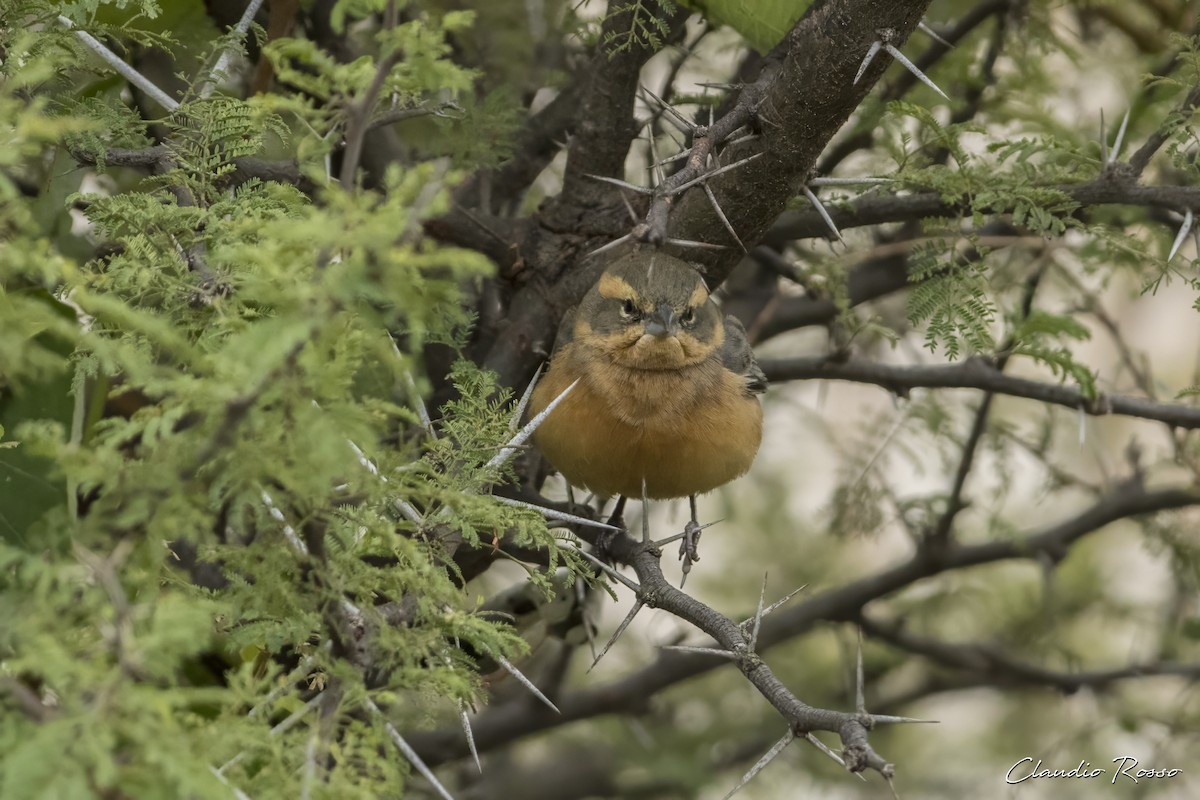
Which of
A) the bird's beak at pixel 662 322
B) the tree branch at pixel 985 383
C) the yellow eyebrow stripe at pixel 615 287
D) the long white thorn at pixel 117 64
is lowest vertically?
the long white thorn at pixel 117 64

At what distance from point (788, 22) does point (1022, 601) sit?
446 centimetres

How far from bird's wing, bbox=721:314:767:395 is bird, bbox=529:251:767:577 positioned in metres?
0.17

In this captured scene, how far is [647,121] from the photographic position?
394cm

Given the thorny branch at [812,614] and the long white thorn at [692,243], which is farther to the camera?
the thorny branch at [812,614]

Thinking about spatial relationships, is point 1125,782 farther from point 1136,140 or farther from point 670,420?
point 670,420

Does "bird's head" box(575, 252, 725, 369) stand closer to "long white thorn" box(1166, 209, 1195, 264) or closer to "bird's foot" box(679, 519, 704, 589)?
"bird's foot" box(679, 519, 704, 589)

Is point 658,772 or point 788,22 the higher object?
point 788,22

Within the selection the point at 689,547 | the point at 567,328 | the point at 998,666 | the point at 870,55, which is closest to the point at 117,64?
the point at 567,328

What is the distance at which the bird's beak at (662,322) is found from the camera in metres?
4.13

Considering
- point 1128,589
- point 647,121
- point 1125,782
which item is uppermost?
point 1128,589

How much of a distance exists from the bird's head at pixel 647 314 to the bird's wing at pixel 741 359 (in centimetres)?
19

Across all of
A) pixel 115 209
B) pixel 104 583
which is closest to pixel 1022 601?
pixel 115 209

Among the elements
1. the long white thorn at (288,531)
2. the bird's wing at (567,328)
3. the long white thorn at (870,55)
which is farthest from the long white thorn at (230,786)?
the bird's wing at (567,328)

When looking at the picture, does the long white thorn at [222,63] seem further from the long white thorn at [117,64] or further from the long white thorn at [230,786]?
the long white thorn at [230,786]
